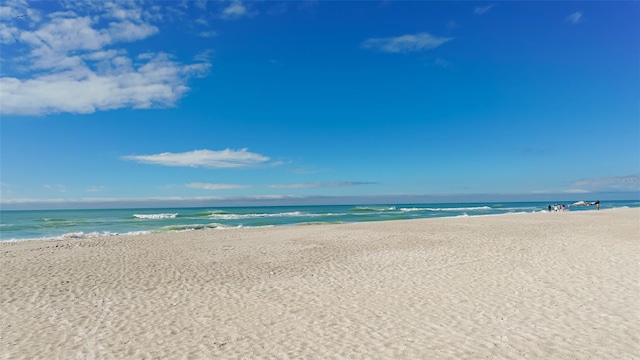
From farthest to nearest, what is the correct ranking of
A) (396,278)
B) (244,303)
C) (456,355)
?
(396,278) → (244,303) → (456,355)

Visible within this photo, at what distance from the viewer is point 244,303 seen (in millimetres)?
8375

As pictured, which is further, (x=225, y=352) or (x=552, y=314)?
(x=552, y=314)

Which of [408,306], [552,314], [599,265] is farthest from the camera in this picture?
[599,265]

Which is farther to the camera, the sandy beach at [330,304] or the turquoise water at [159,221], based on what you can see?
the turquoise water at [159,221]

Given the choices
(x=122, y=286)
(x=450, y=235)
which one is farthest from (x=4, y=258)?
(x=450, y=235)

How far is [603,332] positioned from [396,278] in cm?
490

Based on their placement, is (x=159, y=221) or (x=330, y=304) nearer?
(x=330, y=304)

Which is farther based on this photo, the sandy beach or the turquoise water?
the turquoise water

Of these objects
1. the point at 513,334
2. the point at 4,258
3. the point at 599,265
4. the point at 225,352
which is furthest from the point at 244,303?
the point at 4,258

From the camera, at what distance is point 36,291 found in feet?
31.8

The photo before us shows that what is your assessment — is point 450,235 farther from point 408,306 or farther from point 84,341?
point 84,341

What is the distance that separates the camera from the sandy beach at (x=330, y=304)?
586 cm

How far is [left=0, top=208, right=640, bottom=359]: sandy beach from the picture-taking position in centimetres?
586

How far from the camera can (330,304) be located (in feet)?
26.6
